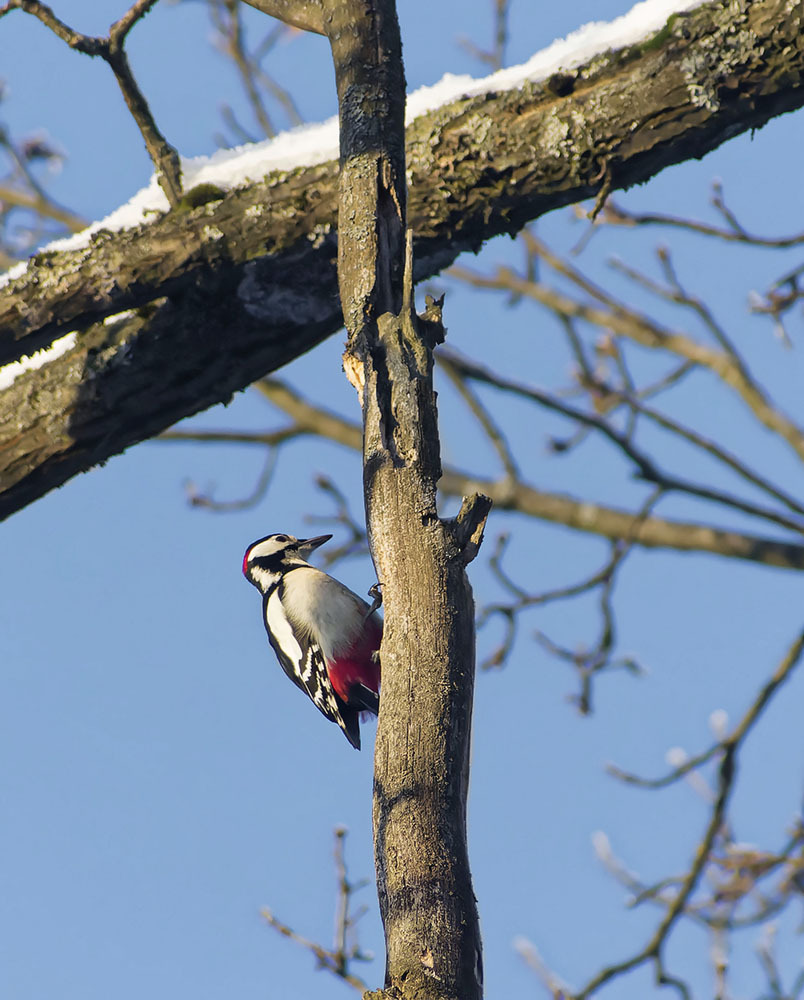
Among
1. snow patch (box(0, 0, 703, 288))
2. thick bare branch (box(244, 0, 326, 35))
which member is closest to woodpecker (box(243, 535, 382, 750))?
snow patch (box(0, 0, 703, 288))

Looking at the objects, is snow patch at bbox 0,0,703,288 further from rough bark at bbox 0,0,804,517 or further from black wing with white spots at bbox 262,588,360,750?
black wing with white spots at bbox 262,588,360,750

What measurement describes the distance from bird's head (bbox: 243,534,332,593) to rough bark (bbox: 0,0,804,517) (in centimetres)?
196

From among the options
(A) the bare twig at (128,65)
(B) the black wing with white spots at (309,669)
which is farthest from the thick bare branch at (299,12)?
(B) the black wing with white spots at (309,669)

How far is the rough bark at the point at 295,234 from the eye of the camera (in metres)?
2.88

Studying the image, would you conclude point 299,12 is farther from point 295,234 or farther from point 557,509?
point 557,509

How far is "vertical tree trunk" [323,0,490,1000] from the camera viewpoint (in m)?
1.53

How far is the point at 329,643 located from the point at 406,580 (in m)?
2.86

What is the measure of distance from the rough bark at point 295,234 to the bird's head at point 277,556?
6.42ft

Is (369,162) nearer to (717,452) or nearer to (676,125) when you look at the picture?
(676,125)

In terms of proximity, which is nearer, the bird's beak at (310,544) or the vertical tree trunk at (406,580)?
the vertical tree trunk at (406,580)

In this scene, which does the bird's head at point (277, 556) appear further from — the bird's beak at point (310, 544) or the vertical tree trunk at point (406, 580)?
the vertical tree trunk at point (406, 580)

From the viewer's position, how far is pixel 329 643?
460 centimetres

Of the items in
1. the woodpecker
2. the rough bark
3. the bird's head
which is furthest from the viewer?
the bird's head

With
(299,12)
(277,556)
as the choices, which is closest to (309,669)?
(277,556)
